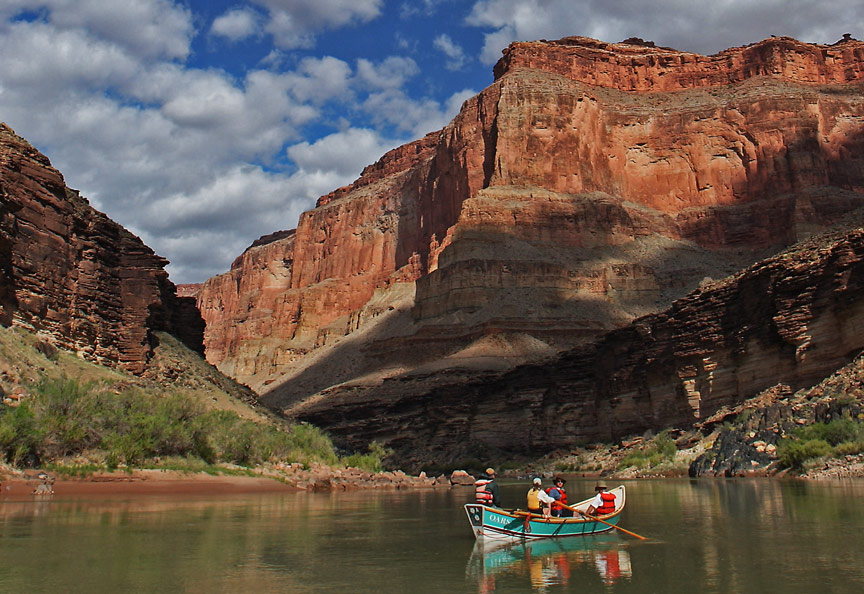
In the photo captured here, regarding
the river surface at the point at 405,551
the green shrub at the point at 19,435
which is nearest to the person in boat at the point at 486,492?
the river surface at the point at 405,551

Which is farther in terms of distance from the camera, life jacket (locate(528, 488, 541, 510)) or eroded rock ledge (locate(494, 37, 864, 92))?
eroded rock ledge (locate(494, 37, 864, 92))

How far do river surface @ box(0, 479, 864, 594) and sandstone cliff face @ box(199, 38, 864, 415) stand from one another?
58.5m

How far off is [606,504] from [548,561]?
3.37 meters

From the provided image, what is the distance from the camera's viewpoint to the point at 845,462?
25.6 m

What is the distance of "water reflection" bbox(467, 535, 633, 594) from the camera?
1055 cm

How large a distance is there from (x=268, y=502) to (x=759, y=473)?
17.5 m

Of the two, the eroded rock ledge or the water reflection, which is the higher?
the eroded rock ledge

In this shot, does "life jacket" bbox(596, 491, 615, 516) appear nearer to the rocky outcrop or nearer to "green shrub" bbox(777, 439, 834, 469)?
"green shrub" bbox(777, 439, 834, 469)

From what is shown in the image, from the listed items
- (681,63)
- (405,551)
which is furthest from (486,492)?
(681,63)

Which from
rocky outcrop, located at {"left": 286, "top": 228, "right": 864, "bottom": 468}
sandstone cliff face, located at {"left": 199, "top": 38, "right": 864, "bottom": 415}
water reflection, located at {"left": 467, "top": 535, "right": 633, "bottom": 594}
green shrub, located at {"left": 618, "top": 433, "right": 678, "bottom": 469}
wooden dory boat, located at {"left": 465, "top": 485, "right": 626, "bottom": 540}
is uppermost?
sandstone cliff face, located at {"left": 199, "top": 38, "right": 864, "bottom": 415}

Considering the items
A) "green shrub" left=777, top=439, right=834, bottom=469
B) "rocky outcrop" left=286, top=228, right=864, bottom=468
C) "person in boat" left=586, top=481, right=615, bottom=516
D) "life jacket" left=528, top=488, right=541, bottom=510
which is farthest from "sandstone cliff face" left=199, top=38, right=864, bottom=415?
"life jacket" left=528, top=488, right=541, bottom=510

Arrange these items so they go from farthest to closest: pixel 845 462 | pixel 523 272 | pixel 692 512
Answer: pixel 523 272 < pixel 845 462 < pixel 692 512

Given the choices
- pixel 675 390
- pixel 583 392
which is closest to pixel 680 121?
pixel 583 392

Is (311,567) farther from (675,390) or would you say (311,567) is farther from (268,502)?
(675,390)
